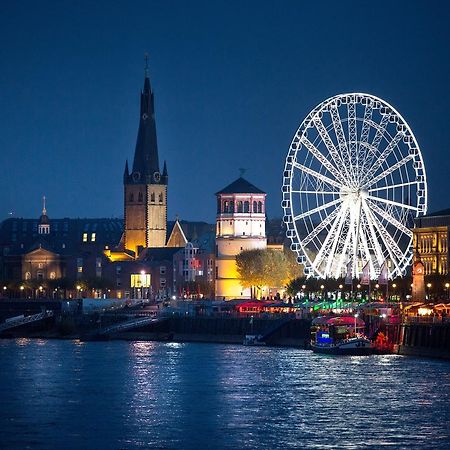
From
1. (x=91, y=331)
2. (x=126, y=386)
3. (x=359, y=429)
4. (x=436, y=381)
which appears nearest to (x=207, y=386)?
(x=126, y=386)

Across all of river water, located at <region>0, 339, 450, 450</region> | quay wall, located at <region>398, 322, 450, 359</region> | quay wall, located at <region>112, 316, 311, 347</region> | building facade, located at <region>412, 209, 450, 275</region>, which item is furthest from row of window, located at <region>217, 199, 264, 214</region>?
quay wall, located at <region>398, 322, 450, 359</region>

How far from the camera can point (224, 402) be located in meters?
84.7

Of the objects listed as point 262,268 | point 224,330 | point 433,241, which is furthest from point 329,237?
point 262,268

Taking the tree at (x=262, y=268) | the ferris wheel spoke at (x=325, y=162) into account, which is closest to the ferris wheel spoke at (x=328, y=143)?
the ferris wheel spoke at (x=325, y=162)

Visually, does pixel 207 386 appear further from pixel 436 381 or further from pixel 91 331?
pixel 91 331

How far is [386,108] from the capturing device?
125625 millimetres

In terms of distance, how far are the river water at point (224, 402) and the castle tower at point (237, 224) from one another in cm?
7341

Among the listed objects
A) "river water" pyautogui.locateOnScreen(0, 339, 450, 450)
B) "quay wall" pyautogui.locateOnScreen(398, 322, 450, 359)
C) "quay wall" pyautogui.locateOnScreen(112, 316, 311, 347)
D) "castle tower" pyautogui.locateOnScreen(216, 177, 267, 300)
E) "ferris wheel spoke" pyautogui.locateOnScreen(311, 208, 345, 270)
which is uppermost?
"castle tower" pyautogui.locateOnScreen(216, 177, 267, 300)

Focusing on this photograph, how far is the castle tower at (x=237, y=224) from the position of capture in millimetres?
192000

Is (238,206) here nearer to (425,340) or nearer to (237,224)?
(237,224)

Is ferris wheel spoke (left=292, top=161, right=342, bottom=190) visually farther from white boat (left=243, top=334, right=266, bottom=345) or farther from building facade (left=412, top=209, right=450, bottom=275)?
building facade (left=412, top=209, right=450, bottom=275)

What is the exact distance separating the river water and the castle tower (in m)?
73.4

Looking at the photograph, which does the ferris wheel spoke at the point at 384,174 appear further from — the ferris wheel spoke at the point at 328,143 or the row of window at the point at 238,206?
the row of window at the point at 238,206

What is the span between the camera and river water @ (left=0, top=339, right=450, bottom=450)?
236ft
